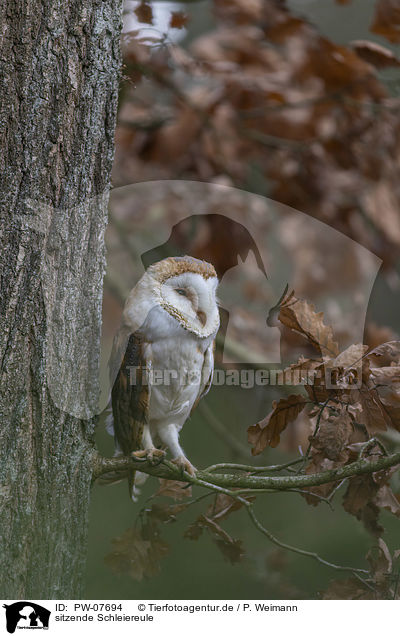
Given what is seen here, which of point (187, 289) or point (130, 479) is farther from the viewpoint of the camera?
point (130, 479)

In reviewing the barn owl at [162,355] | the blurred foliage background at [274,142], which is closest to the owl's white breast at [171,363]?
the barn owl at [162,355]

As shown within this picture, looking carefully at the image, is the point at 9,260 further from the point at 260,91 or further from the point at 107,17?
the point at 260,91

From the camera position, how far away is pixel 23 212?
77cm

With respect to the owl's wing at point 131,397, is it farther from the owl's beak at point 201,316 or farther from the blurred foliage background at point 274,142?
the blurred foliage background at point 274,142

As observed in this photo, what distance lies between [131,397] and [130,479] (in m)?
0.16

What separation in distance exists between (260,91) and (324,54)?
0.94 feet

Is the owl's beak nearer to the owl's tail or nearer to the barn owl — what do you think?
the barn owl

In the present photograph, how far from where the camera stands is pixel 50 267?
2.59ft

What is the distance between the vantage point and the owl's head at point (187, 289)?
795mm

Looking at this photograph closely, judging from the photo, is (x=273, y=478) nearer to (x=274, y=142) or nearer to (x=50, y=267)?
(x=50, y=267)
